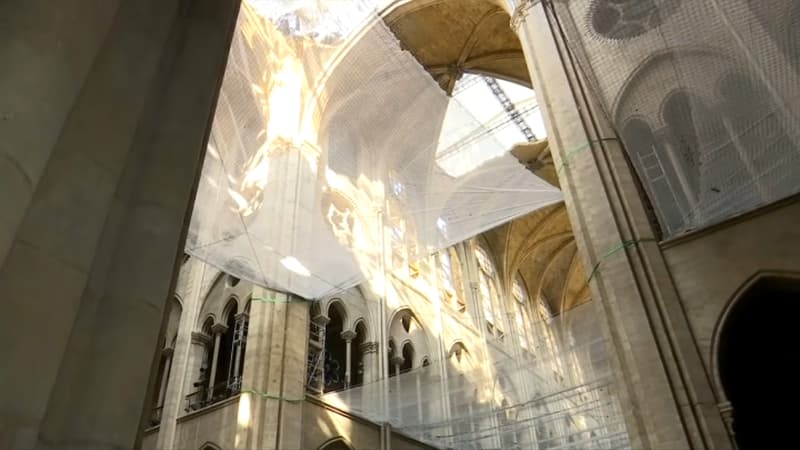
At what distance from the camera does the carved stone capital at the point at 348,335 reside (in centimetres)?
1217

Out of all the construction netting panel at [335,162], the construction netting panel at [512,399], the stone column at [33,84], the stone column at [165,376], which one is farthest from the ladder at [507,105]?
the stone column at [33,84]

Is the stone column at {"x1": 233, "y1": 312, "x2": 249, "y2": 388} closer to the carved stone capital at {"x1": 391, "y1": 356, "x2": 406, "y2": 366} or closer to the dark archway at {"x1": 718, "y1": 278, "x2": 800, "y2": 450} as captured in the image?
the carved stone capital at {"x1": 391, "y1": 356, "x2": 406, "y2": 366}

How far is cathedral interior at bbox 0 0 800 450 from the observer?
63.0 inches

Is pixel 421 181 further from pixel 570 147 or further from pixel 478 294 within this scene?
pixel 478 294

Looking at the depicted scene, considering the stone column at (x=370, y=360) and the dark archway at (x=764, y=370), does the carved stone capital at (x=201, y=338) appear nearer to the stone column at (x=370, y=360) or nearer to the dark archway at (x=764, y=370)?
the stone column at (x=370, y=360)

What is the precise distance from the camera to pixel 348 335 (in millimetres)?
12211

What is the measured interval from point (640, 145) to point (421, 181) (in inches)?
163

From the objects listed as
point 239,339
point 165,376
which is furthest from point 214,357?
point 165,376

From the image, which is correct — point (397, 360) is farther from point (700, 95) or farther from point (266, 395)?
point (700, 95)

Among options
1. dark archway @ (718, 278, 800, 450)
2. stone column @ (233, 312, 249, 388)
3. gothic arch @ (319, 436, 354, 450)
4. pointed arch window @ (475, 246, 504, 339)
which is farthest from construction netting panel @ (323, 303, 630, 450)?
pointed arch window @ (475, 246, 504, 339)

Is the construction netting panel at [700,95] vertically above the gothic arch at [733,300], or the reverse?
the construction netting panel at [700,95]

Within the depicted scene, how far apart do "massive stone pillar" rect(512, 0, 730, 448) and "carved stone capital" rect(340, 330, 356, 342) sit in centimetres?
587

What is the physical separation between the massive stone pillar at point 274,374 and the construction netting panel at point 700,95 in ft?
19.9

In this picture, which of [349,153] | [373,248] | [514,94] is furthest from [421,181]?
[514,94]
